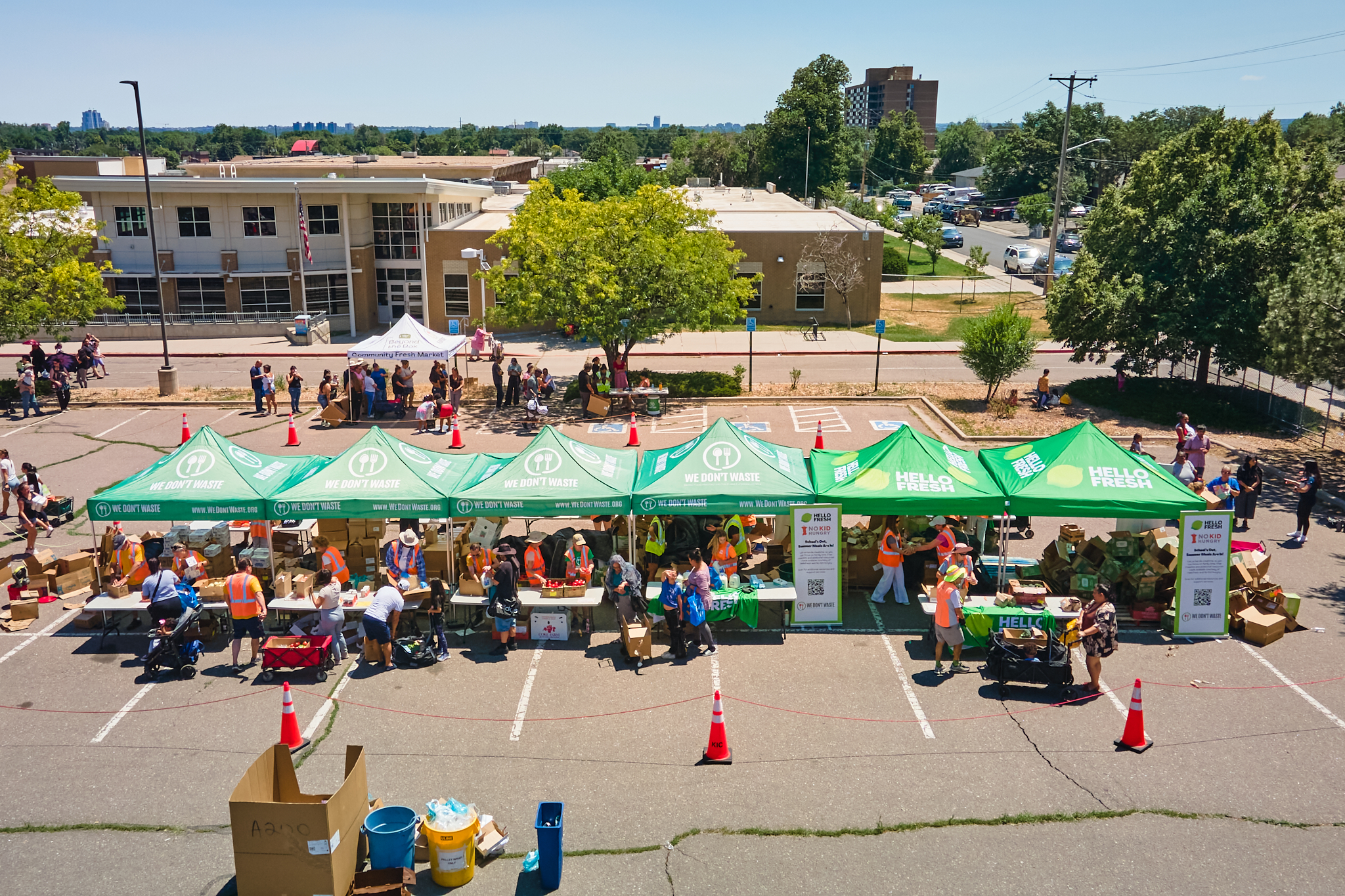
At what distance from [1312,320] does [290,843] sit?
908 inches

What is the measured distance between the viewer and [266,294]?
42875 mm

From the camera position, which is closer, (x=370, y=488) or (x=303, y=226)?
(x=370, y=488)

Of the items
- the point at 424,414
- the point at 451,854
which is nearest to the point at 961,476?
the point at 451,854

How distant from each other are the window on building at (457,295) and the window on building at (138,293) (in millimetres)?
12119

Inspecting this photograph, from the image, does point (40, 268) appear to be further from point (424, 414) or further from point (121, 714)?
point (121, 714)

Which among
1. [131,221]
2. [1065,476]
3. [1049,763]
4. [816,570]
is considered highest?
[131,221]

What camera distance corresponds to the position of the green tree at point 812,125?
8181 centimetres

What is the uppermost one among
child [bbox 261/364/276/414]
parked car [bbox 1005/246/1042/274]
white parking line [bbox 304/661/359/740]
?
parked car [bbox 1005/246/1042/274]

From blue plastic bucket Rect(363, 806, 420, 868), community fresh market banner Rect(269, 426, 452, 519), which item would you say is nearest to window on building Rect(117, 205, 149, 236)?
community fresh market banner Rect(269, 426, 452, 519)

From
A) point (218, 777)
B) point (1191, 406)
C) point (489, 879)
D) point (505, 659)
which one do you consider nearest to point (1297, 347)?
point (1191, 406)

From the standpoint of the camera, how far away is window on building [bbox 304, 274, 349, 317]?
43.2 meters

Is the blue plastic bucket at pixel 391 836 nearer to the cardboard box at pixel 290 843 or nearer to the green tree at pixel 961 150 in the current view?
the cardboard box at pixel 290 843

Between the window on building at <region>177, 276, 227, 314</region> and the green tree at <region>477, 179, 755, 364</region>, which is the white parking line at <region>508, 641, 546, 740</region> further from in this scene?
the window on building at <region>177, 276, 227, 314</region>

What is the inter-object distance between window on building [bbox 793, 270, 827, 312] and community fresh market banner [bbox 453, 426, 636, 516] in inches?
1145
